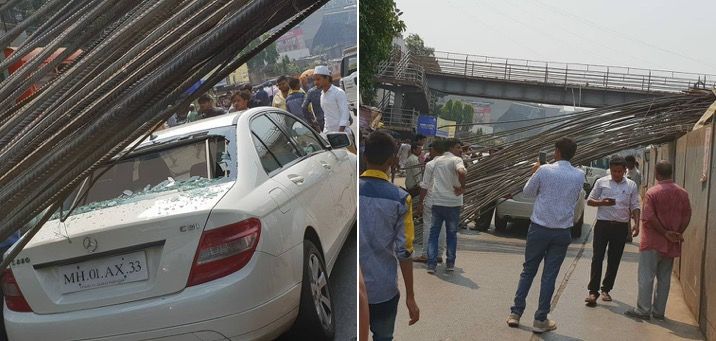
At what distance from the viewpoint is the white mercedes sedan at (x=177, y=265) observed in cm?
281

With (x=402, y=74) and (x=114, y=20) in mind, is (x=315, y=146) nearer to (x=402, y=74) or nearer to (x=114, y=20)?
(x=114, y=20)

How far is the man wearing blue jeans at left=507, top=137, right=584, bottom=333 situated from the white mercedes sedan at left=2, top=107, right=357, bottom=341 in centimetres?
203

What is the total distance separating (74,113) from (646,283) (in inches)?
184

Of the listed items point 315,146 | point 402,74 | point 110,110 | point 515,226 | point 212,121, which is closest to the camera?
point 110,110

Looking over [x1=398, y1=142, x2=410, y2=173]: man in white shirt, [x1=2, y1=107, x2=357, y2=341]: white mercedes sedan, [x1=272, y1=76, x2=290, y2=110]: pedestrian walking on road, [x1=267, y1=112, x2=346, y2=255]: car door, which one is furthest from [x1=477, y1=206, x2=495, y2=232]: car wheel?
[x1=2, y1=107, x2=357, y2=341]: white mercedes sedan

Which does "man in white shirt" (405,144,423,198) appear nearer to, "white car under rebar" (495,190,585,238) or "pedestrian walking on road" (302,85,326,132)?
"white car under rebar" (495,190,585,238)

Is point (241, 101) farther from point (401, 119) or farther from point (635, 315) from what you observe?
point (401, 119)

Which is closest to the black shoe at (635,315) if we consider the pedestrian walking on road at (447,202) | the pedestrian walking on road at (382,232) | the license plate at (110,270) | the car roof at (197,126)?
the pedestrian walking on road at (447,202)

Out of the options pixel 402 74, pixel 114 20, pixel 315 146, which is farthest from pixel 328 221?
pixel 402 74

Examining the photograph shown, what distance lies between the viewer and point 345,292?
4047 millimetres

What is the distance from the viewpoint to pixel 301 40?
382 cm

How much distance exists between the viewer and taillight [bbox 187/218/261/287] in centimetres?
282

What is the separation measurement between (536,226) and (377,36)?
5667 millimetres

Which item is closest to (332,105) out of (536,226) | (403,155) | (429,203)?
(536,226)
